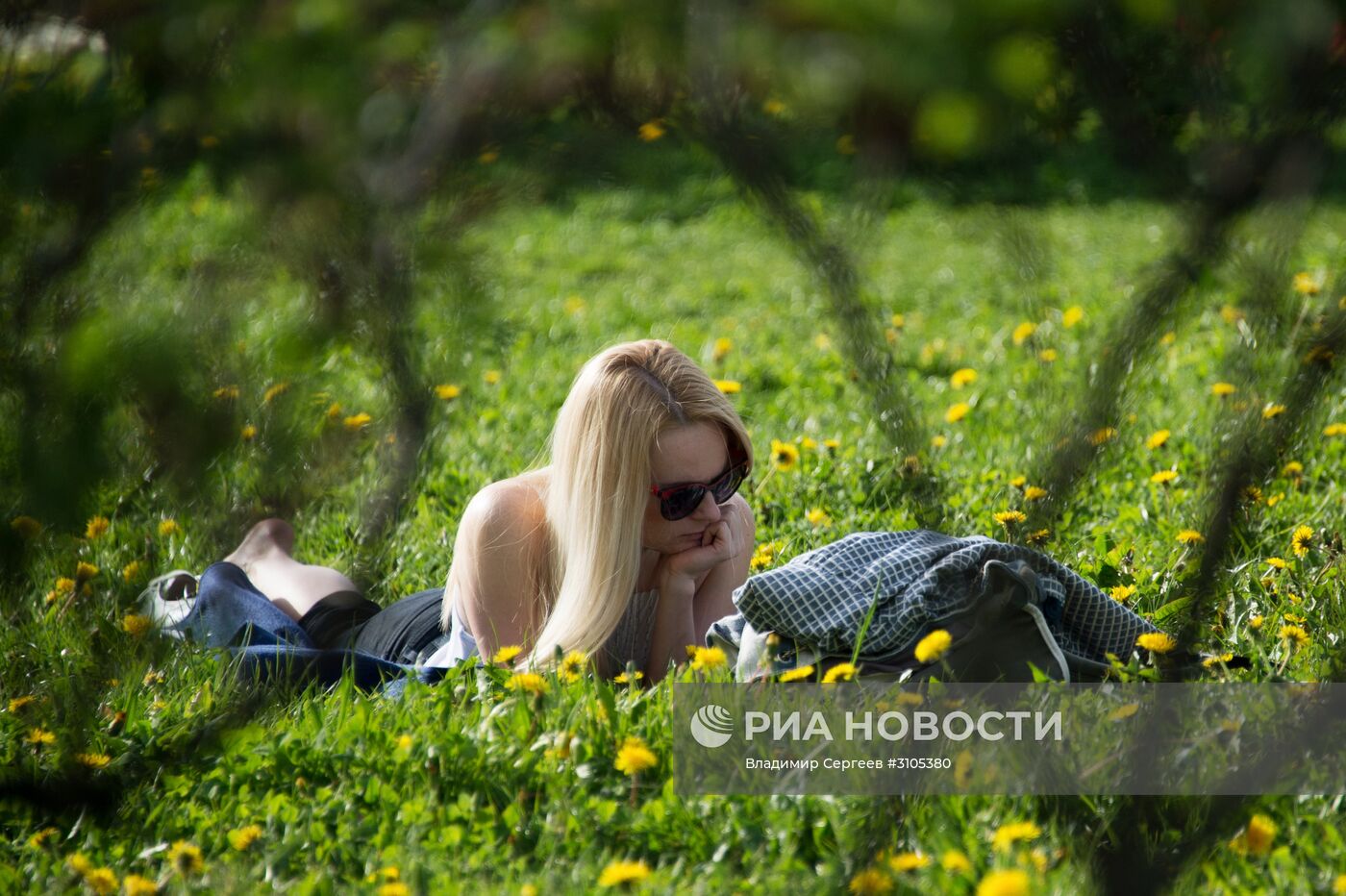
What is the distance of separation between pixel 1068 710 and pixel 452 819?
1.01 metres

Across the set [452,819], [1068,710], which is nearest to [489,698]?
[452,819]

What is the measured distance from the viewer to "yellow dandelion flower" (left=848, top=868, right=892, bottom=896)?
1680 millimetres

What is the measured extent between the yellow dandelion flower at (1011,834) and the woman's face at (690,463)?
1136 millimetres

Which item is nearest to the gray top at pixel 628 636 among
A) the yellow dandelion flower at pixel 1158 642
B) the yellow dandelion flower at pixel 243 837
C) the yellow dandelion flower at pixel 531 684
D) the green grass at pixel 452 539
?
the green grass at pixel 452 539

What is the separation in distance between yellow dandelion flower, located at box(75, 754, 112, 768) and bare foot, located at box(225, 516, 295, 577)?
1.18m

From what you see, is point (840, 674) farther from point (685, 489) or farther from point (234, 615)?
point (234, 615)

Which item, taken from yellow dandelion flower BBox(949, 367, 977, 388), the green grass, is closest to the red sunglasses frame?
the green grass

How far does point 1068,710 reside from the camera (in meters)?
2.09

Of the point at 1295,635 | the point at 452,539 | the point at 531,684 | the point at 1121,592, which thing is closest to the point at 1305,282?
the point at 1121,592

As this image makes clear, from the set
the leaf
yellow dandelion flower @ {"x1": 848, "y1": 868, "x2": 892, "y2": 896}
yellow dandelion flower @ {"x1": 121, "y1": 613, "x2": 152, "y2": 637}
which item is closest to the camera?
yellow dandelion flower @ {"x1": 848, "y1": 868, "x2": 892, "y2": 896}

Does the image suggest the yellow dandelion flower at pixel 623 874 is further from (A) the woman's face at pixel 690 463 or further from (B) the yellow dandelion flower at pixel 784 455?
(B) the yellow dandelion flower at pixel 784 455

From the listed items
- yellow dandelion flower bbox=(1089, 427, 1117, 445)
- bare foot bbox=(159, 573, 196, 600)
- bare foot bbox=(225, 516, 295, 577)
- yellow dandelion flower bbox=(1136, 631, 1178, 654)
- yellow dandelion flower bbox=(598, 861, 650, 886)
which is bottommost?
bare foot bbox=(159, 573, 196, 600)

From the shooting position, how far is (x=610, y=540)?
2691mm

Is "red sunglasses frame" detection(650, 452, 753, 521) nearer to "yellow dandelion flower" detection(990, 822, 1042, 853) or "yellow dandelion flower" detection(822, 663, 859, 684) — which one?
"yellow dandelion flower" detection(822, 663, 859, 684)
